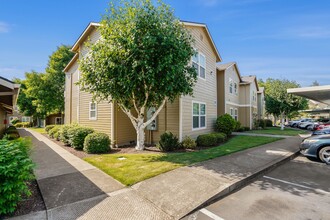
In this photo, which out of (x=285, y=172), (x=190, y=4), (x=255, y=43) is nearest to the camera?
(x=285, y=172)

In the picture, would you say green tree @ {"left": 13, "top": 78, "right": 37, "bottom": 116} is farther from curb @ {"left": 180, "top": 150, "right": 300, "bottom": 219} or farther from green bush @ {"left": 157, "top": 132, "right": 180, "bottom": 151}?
curb @ {"left": 180, "top": 150, "right": 300, "bottom": 219}

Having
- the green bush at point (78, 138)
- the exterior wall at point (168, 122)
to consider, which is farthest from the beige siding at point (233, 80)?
the green bush at point (78, 138)

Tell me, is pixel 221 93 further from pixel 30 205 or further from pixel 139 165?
pixel 30 205

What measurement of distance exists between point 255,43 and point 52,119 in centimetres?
3808

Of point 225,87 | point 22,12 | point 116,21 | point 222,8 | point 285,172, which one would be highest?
point 222,8

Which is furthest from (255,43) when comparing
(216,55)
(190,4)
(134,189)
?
(134,189)

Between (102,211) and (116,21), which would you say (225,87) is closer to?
(116,21)

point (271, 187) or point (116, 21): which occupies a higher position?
point (116, 21)

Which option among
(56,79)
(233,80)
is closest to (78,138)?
(233,80)

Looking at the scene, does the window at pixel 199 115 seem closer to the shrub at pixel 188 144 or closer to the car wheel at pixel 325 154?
the shrub at pixel 188 144

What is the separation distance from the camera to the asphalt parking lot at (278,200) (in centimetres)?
368

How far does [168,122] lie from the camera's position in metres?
11.0

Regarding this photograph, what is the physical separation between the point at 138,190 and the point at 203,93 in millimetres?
9642

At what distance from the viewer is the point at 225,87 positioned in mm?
18156
